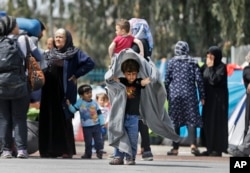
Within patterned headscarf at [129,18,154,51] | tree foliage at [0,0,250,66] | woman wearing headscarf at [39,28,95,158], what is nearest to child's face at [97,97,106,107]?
patterned headscarf at [129,18,154,51]

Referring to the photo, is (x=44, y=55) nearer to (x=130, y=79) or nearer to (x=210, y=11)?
(x=130, y=79)

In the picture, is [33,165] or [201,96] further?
[201,96]

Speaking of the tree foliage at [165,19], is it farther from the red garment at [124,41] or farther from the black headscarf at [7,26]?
the black headscarf at [7,26]

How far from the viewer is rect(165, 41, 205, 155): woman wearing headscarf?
59.2 feet

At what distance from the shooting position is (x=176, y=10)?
1455 inches

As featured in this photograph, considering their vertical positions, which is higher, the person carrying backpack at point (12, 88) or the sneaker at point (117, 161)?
the person carrying backpack at point (12, 88)

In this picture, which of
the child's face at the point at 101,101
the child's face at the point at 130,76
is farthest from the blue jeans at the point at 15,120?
the child's face at the point at 101,101

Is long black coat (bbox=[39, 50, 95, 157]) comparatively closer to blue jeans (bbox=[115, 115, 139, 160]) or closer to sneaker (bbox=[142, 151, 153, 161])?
sneaker (bbox=[142, 151, 153, 161])

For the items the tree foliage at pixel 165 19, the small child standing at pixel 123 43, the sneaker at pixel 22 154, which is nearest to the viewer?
the sneaker at pixel 22 154

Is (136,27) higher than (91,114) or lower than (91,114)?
higher

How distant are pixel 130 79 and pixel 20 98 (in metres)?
1.67

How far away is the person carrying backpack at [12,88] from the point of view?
1480cm

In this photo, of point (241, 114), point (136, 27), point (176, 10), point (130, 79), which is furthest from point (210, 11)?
point (130, 79)

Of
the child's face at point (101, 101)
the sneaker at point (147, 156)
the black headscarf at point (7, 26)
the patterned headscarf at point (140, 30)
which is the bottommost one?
the sneaker at point (147, 156)
